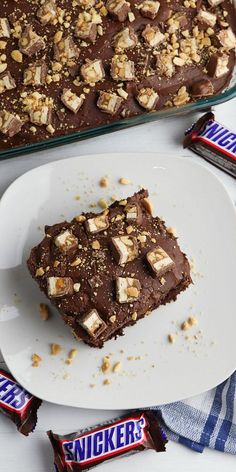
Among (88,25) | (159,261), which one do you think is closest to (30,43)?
(88,25)

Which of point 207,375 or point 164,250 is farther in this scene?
point 207,375

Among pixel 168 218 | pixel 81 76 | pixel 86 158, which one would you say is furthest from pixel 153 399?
pixel 81 76

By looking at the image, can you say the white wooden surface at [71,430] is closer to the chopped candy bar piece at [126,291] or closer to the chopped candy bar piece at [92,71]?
the chopped candy bar piece at [92,71]

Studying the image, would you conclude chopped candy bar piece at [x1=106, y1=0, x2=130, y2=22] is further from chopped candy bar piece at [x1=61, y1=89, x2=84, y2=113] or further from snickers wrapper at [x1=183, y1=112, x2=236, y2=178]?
snickers wrapper at [x1=183, y1=112, x2=236, y2=178]

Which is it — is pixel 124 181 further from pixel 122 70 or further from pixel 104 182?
pixel 122 70

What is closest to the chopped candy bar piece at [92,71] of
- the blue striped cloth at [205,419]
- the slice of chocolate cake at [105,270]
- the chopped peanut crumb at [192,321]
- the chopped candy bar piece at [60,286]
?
the slice of chocolate cake at [105,270]

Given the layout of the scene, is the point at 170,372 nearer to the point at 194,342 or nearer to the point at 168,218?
the point at 194,342
